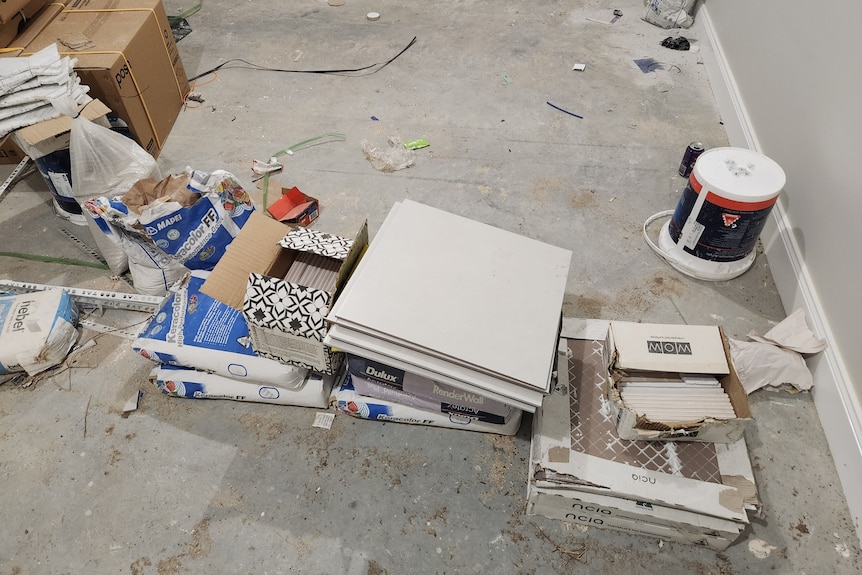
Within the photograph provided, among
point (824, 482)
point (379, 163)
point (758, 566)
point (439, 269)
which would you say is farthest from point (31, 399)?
point (824, 482)

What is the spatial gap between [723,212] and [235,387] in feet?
5.62

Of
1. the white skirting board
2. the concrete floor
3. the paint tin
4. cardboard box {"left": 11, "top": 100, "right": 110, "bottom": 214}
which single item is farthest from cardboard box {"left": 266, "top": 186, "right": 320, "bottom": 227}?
the white skirting board

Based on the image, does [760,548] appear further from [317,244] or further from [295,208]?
[295,208]

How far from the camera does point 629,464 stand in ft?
4.65

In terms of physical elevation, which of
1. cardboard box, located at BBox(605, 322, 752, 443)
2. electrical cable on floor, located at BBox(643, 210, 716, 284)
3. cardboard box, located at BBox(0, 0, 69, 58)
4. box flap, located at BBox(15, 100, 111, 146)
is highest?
→ cardboard box, located at BBox(0, 0, 69, 58)

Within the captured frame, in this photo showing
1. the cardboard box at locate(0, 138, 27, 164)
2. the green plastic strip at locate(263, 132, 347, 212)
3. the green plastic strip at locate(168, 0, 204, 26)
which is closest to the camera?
the cardboard box at locate(0, 138, 27, 164)

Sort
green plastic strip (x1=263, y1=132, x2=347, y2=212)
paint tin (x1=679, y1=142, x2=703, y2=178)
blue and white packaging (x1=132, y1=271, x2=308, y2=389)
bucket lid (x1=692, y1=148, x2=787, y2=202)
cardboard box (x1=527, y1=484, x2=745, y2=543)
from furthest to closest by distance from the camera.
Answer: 1. green plastic strip (x1=263, y1=132, x2=347, y2=212)
2. paint tin (x1=679, y1=142, x2=703, y2=178)
3. bucket lid (x1=692, y1=148, x2=787, y2=202)
4. blue and white packaging (x1=132, y1=271, x2=308, y2=389)
5. cardboard box (x1=527, y1=484, x2=745, y2=543)

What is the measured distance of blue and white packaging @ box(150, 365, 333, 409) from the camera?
5.48 feet

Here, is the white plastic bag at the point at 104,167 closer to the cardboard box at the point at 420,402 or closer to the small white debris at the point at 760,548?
the cardboard box at the point at 420,402

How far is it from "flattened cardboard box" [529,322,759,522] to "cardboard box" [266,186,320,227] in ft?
4.06

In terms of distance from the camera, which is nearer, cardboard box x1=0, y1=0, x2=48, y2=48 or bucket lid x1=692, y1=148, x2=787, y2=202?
bucket lid x1=692, y1=148, x2=787, y2=202

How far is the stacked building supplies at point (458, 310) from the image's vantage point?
4.48ft

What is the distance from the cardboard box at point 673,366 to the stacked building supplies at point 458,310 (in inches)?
8.8

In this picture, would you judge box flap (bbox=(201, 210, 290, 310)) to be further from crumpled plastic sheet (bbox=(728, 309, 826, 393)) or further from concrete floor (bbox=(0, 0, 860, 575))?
crumpled plastic sheet (bbox=(728, 309, 826, 393))
